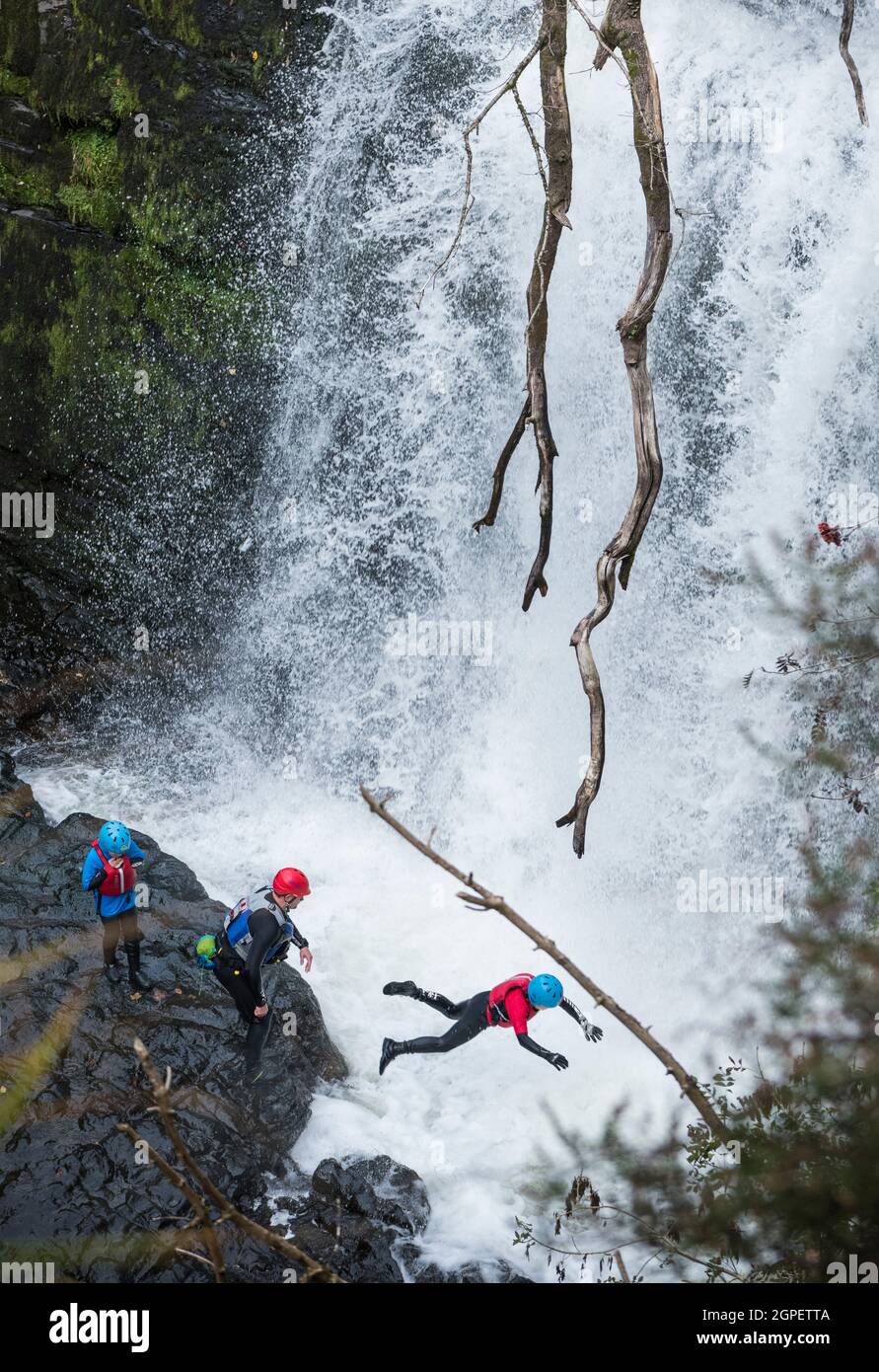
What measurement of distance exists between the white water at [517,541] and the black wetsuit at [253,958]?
138 cm

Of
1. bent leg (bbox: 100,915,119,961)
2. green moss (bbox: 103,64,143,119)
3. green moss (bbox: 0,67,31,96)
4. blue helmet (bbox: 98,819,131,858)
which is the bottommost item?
bent leg (bbox: 100,915,119,961)

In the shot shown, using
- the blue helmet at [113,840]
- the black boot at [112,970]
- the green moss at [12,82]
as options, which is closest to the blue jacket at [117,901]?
the blue helmet at [113,840]

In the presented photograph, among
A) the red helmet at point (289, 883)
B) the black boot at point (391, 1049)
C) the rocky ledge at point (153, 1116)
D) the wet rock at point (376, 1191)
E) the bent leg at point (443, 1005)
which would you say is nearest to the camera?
the rocky ledge at point (153, 1116)

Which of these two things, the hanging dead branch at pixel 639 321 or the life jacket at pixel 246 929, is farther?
the life jacket at pixel 246 929

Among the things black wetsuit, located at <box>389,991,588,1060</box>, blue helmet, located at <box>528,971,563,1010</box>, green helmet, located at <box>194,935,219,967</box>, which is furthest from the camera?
black wetsuit, located at <box>389,991,588,1060</box>

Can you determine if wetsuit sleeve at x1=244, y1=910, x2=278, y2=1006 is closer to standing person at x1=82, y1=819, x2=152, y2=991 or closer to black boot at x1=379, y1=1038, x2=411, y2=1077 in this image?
standing person at x1=82, y1=819, x2=152, y2=991

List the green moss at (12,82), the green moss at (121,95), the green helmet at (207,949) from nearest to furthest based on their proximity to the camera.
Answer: the green helmet at (207,949), the green moss at (121,95), the green moss at (12,82)

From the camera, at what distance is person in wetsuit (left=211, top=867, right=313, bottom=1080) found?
20.0 feet

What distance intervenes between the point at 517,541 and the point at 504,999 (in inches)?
172

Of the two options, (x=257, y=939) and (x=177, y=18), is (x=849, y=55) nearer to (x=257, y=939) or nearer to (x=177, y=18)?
(x=177, y=18)

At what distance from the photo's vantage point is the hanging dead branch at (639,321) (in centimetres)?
475

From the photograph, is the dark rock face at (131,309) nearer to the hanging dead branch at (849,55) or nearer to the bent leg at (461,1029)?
the hanging dead branch at (849,55)

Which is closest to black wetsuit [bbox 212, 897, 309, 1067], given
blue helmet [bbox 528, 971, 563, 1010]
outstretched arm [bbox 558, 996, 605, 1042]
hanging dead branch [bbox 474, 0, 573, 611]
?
blue helmet [bbox 528, 971, 563, 1010]
